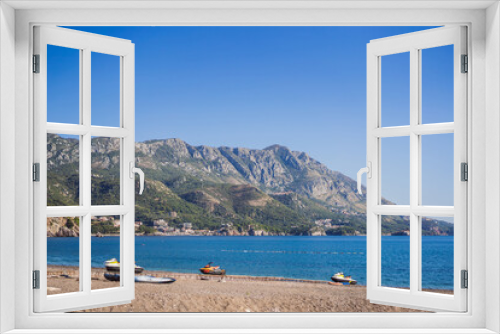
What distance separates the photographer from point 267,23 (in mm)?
2193

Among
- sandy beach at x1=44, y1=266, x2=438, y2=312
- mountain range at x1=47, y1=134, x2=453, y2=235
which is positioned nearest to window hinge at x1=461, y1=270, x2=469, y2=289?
sandy beach at x1=44, y1=266, x2=438, y2=312

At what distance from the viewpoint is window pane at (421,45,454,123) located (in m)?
21.4

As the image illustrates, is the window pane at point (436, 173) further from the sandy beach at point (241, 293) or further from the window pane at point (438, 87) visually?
the sandy beach at point (241, 293)

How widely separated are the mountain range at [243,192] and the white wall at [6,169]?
2442 centimetres

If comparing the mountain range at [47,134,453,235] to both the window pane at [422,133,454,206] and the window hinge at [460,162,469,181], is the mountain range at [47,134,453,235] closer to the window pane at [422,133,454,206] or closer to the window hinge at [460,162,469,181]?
the window pane at [422,133,454,206]

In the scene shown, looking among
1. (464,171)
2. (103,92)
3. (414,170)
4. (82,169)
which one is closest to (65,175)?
(103,92)

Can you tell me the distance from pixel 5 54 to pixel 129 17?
0.61 meters

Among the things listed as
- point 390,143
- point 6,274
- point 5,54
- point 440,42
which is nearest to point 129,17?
point 5,54

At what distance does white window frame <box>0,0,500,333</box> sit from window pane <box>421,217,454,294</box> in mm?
17903

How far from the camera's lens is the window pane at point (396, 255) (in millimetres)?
21359

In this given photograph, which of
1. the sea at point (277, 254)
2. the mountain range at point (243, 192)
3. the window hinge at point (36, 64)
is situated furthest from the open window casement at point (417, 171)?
the mountain range at point (243, 192)

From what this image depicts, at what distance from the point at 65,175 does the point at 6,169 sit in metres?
9.34

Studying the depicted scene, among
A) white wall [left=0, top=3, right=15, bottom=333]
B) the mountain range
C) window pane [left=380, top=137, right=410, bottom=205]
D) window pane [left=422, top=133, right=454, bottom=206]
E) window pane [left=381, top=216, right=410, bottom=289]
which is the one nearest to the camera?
white wall [left=0, top=3, right=15, bottom=333]

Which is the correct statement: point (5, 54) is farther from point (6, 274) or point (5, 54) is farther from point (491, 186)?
point (491, 186)
